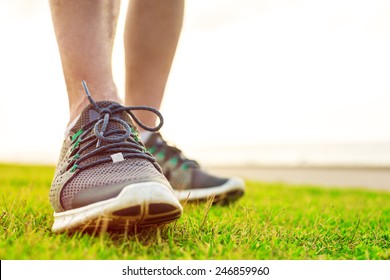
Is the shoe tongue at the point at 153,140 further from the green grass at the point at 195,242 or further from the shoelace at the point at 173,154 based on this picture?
the green grass at the point at 195,242

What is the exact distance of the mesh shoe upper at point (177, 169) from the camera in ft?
6.67

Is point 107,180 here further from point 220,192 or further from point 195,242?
point 220,192

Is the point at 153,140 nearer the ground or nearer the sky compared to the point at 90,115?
nearer the ground

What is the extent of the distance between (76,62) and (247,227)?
A: 27.2 inches

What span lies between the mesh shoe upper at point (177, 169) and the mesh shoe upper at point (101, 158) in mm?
658

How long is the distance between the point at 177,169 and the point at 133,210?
3.41 feet

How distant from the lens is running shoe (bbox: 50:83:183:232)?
3.46 ft

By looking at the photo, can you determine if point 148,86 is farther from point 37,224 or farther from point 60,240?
point 60,240

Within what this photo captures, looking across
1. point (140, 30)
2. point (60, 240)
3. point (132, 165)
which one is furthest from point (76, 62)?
point (140, 30)

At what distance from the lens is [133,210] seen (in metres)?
1.04

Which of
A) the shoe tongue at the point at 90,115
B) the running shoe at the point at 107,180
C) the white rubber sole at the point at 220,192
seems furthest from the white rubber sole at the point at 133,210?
the white rubber sole at the point at 220,192

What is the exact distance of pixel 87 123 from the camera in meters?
1.33

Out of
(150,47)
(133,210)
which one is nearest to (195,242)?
(133,210)
